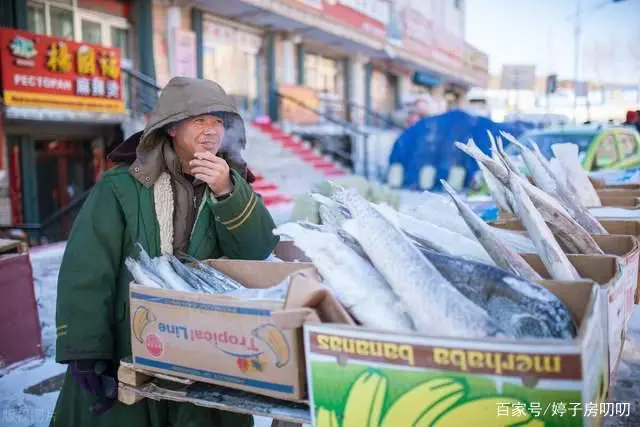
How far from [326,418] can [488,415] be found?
405 mm

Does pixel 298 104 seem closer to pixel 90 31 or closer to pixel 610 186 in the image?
pixel 90 31

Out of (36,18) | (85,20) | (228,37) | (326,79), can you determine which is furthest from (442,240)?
(326,79)

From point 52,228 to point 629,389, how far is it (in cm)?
1042

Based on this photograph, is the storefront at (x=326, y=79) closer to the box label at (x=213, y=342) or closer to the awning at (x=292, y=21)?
the awning at (x=292, y=21)

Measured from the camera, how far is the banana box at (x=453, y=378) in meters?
1.16

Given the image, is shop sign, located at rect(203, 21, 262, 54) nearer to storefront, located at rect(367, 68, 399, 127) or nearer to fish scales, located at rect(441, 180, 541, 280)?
storefront, located at rect(367, 68, 399, 127)

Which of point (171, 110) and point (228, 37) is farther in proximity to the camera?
point (228, 37)

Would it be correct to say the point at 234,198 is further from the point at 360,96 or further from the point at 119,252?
the point at 360,96

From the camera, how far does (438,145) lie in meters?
16.1

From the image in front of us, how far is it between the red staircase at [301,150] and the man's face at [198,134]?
13.2 metres

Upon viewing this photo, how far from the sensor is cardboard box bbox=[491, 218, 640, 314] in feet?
6.29

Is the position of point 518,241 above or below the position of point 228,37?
below

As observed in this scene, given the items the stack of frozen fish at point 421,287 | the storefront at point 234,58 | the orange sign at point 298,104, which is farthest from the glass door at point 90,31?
the stack of frozen fish at point 421,287

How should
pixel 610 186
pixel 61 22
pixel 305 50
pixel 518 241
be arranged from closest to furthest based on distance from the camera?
pixel 518 241, pixel 610 186, pixel 61 22, pixel 305 50
